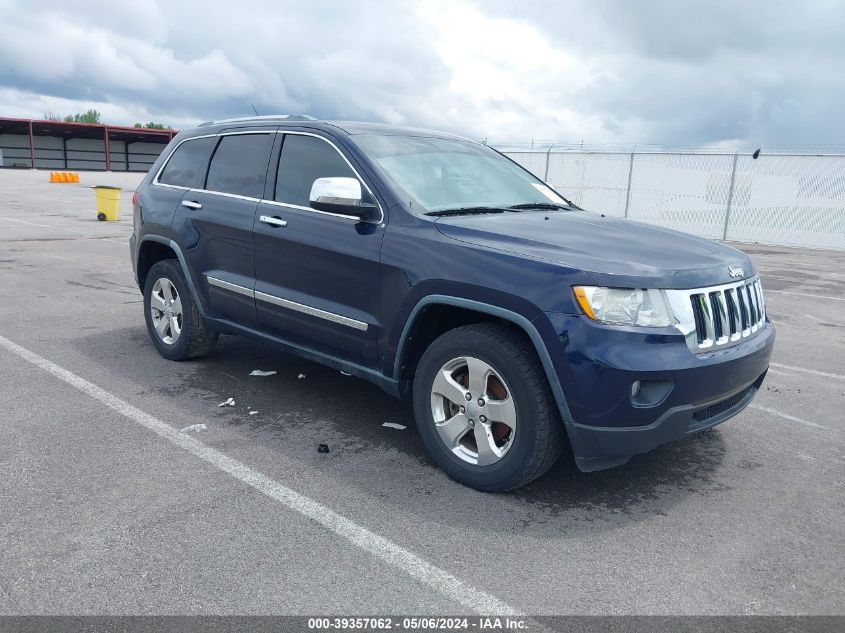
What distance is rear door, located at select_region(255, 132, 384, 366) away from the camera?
411 cm

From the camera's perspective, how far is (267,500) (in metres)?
3.53

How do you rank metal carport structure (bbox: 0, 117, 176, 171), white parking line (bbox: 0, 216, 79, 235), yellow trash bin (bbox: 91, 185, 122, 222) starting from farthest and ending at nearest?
metal carport structure (bbox: 0, 117, 176, 171) → yellow trash bin (bbox: 91, 185, 122, 222) → white parking line (bbox: 0, 216, 79, 235)

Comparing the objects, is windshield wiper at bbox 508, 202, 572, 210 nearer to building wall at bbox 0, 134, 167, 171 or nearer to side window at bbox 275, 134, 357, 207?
side window at bbox 275, 134, 357, 207

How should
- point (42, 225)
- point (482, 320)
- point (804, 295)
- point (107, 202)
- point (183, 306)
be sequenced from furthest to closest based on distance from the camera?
point (107, 202)
point (42, 225)
point (804, 295)
point (183, 306)
point (482, 320)

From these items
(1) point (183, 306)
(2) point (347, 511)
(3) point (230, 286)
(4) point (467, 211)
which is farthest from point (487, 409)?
(1) point (183, 306)

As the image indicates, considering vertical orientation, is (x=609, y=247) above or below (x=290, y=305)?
above

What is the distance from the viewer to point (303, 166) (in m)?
4.70

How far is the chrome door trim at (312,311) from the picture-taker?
4.15m

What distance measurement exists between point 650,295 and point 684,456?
1421 millimetres

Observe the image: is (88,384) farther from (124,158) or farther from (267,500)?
(124,158)

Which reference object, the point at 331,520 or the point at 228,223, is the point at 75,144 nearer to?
the point at 228,223

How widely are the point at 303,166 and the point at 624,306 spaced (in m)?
2.39

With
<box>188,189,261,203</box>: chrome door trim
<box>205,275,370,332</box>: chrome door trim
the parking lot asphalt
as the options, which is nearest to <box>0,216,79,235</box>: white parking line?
the parking lot asphalt

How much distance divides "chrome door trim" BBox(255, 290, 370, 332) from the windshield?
0.74 metres
